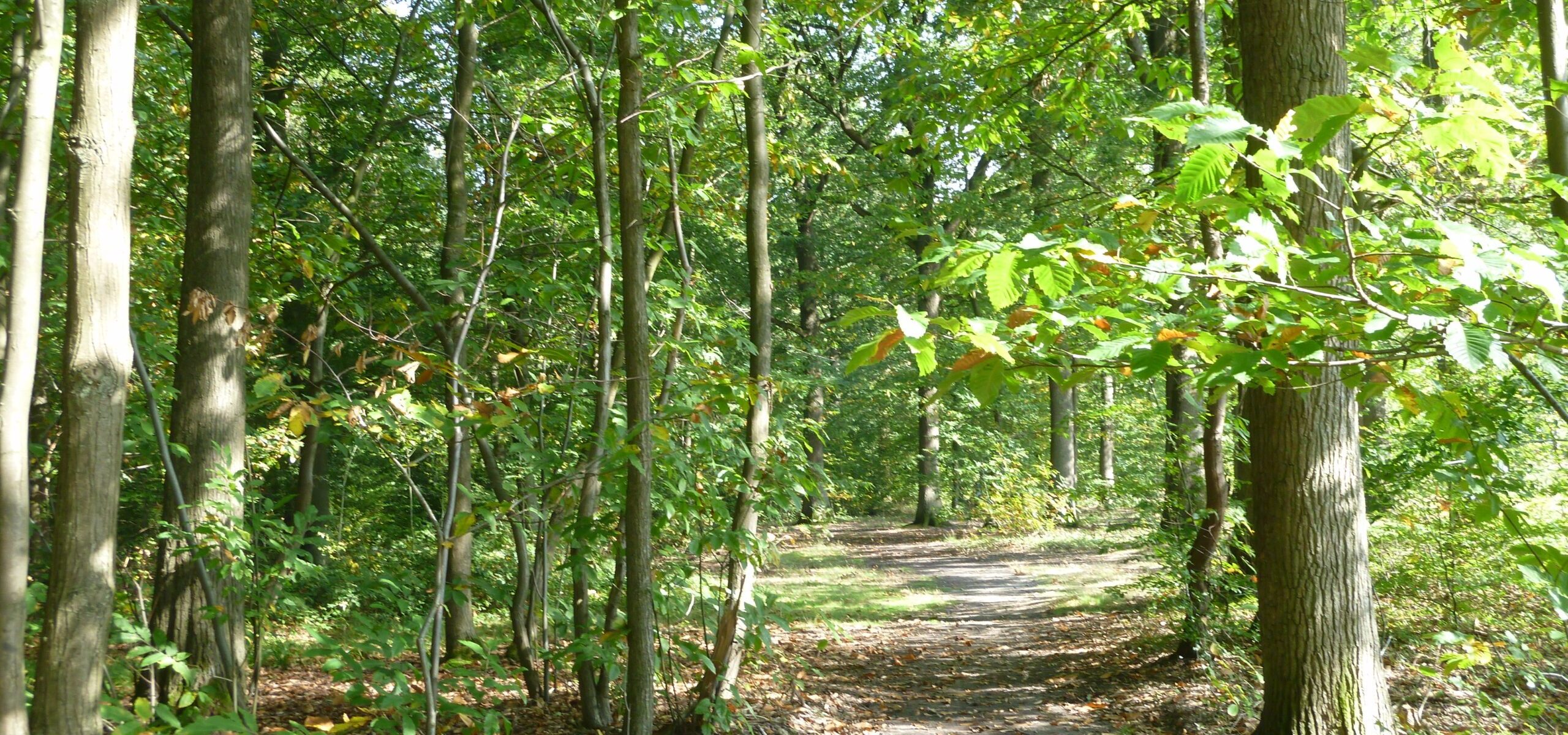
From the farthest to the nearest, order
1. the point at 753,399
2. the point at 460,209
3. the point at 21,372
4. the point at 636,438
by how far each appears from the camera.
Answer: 1. the point at 460,209
2. the point at 753,399
3. the point at 636,438
4. the point at 21,372

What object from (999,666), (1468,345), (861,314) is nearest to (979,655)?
(999,666)

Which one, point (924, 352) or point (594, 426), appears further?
point (594, 426)

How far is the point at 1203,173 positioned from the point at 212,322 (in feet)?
15.5

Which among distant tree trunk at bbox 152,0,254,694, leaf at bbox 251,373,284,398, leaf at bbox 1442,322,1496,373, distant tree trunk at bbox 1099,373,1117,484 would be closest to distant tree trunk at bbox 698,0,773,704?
leaf at bbox 251,373,284,398

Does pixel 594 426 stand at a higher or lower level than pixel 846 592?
higher

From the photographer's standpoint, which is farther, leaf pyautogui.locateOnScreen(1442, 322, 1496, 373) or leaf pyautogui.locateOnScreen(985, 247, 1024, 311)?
leaf pyautogui.locateOnScreen(985, 247, 1024, 311)

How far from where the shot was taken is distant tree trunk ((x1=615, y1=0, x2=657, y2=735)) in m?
4.88

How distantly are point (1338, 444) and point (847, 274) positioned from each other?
1570 cm

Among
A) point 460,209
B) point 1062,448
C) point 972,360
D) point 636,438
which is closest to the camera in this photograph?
point 972,360

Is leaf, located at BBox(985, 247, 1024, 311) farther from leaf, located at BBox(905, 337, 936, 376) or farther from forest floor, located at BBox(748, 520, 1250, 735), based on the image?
forest floor, located at BBox(748, 520, 1250, 735)

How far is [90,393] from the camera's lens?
10.4 feet

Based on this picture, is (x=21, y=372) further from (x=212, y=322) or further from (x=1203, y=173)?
(x=1203, y=173)

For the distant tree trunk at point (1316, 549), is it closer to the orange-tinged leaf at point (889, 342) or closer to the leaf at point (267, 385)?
the orange-tinged leaf at point (889, 342)

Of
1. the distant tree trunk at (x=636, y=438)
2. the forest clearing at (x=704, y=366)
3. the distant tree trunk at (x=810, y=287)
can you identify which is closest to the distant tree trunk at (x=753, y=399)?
the forest clearing at (x=704, y=366)
